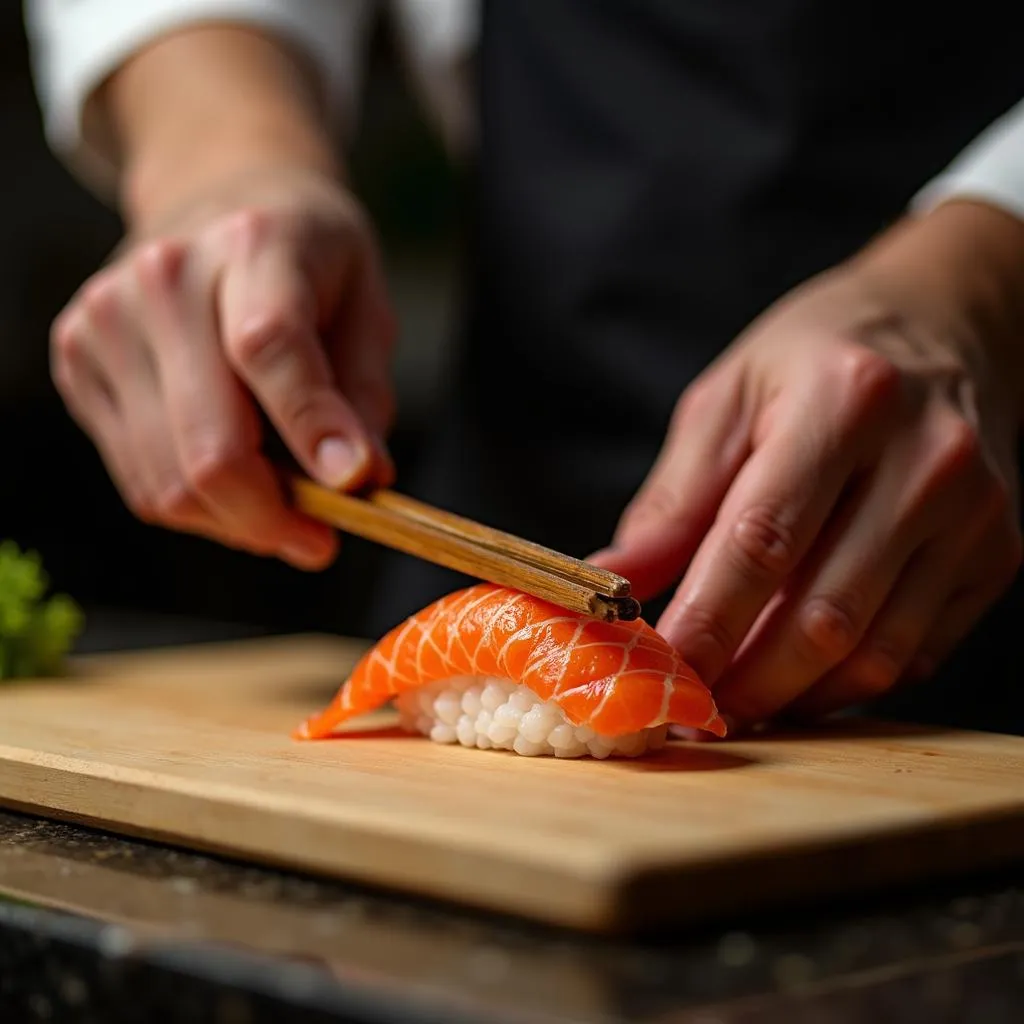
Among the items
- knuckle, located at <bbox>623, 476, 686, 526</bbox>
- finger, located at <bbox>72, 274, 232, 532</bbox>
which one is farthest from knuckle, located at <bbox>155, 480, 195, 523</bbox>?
knuckle, located at <bbox>623, 476, 686, 526</bbox>

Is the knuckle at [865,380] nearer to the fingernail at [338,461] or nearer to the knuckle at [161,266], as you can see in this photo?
the fingernail at [338,461]

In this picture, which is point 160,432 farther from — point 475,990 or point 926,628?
point 475,990

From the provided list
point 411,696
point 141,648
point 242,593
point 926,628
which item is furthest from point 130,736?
point 242,593

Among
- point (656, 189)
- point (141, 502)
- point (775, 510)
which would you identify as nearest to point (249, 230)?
point (141, 502)

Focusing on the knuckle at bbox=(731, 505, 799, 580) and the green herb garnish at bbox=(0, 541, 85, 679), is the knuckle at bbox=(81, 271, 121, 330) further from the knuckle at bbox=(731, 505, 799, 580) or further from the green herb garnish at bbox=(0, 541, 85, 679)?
the knuckle at bbox=(731, 505, 799, 580)

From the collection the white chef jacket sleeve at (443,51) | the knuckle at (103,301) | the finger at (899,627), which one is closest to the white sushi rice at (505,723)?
the finger at (899,627)

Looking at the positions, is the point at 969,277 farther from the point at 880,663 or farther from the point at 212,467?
the point at 212,467

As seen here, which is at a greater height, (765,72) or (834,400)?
(765,72)
